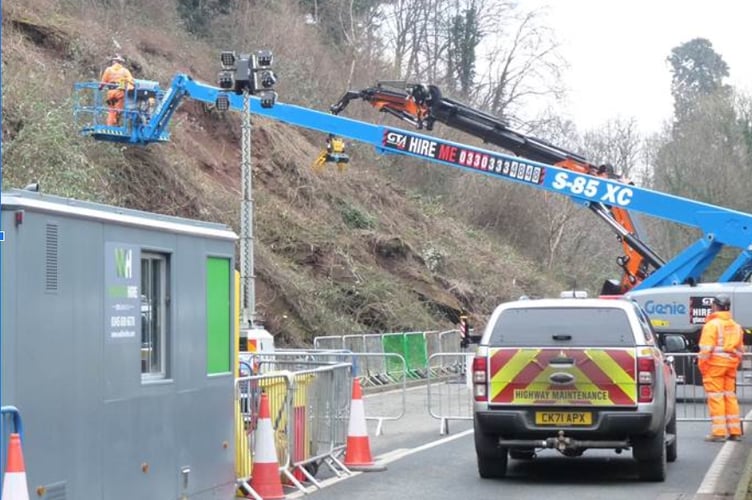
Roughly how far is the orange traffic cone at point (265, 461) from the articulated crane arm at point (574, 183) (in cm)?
1310

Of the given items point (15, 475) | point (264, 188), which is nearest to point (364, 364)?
point (264, 188)

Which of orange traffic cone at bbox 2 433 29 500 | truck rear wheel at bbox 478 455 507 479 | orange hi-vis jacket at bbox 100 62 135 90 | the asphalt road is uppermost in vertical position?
orange hi-vis jacket at bbox 100 62 135 90

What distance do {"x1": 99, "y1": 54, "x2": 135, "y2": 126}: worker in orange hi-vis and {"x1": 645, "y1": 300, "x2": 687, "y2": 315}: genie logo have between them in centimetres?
1215

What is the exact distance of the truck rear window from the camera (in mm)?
13930

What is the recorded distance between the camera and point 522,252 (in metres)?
55.7

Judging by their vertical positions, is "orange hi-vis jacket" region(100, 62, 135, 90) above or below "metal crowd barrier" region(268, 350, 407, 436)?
above

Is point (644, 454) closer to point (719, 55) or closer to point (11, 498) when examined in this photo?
point (11, 498)

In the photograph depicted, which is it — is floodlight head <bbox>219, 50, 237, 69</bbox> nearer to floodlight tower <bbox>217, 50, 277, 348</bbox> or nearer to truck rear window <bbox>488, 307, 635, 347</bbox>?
floodlight tower <bbox>217, 50, 277, 348</bbox>

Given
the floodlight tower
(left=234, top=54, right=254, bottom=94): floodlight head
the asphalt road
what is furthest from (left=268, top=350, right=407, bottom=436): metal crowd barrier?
(left=234, top=54, right=254, bottom=94): floodlight head

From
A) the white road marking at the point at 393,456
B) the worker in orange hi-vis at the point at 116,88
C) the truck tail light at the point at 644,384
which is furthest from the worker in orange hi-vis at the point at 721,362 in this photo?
the worker in orange hi-vis at the point at 116,88

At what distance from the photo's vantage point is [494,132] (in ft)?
93.2

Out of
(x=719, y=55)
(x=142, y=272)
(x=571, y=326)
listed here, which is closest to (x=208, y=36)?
(x=571, y=326)

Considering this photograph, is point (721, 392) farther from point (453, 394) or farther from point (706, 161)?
point (706, 161)

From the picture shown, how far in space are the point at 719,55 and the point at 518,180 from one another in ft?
349
